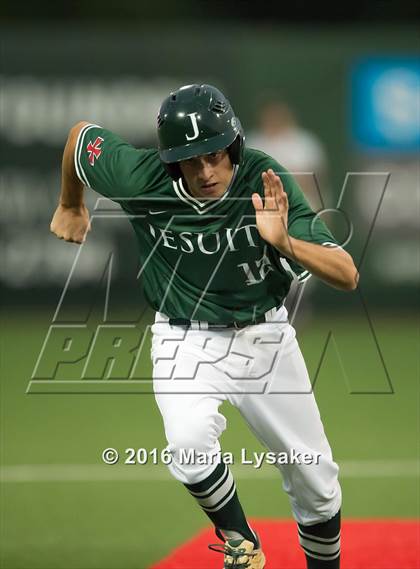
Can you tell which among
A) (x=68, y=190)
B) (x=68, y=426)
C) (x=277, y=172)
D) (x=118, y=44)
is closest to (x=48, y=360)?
(x=68, y=426)

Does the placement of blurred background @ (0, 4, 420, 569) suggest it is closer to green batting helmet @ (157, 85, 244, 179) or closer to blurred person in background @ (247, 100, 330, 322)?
blurred person in background @ (247, 100, 330, 322)

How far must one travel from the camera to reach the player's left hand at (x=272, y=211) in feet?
14.6

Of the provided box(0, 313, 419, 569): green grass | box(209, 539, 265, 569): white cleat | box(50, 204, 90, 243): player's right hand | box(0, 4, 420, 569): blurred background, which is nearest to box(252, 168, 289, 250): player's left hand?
Answer: box(50, 204, 90, 243): player's right hand

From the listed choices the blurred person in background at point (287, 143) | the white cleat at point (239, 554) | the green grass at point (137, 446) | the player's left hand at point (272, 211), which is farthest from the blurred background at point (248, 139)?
the player's left hand at point (272, 211)

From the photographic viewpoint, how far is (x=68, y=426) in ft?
28.6

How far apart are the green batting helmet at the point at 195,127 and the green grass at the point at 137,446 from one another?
214 cm

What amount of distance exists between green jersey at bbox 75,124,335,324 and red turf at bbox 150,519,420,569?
1329 mm

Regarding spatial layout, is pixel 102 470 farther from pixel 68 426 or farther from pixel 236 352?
pixel 236 352

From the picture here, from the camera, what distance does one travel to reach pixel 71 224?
5484 millimetres

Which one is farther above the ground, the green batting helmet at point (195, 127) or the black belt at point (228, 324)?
the green batting helmet at point (195, 127)

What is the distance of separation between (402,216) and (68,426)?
5.83 metres

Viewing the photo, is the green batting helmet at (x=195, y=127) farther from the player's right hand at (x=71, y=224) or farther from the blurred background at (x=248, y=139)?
the blurred background at (x=248, y=139)

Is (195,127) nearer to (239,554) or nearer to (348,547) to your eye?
(239,554)

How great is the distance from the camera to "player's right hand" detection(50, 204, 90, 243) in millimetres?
5453
